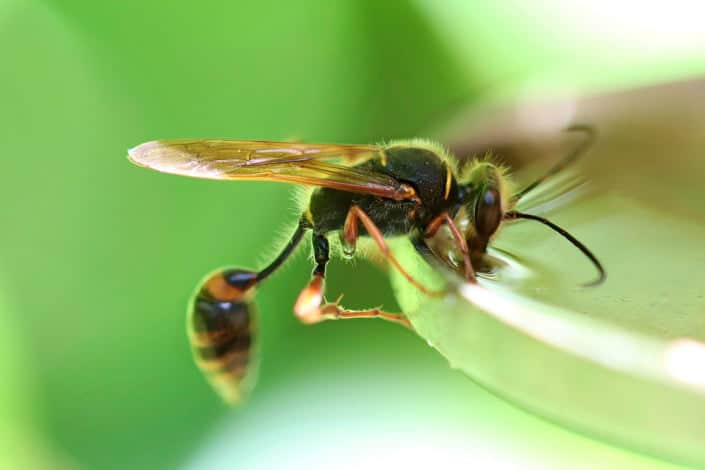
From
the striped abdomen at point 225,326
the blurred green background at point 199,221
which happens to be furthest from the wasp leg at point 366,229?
the blurred green background at point 199,221

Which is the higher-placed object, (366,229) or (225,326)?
(366,229)

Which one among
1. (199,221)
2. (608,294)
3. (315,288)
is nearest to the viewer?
(608,294)

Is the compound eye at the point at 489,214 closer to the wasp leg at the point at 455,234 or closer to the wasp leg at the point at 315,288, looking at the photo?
the wasp leg at the point at 455,234

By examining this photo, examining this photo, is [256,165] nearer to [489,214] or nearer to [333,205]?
[333,205]

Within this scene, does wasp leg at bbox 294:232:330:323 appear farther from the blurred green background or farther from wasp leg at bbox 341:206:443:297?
the blurred green background

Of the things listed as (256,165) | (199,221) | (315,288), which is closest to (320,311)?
(315,288)

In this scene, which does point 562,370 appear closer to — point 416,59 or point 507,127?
point 507,127

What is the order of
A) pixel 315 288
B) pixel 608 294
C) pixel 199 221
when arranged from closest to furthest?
pixel 608 294 → pixel 315 288 → pixel 199 221

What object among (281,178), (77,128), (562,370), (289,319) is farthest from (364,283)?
(562,370)
